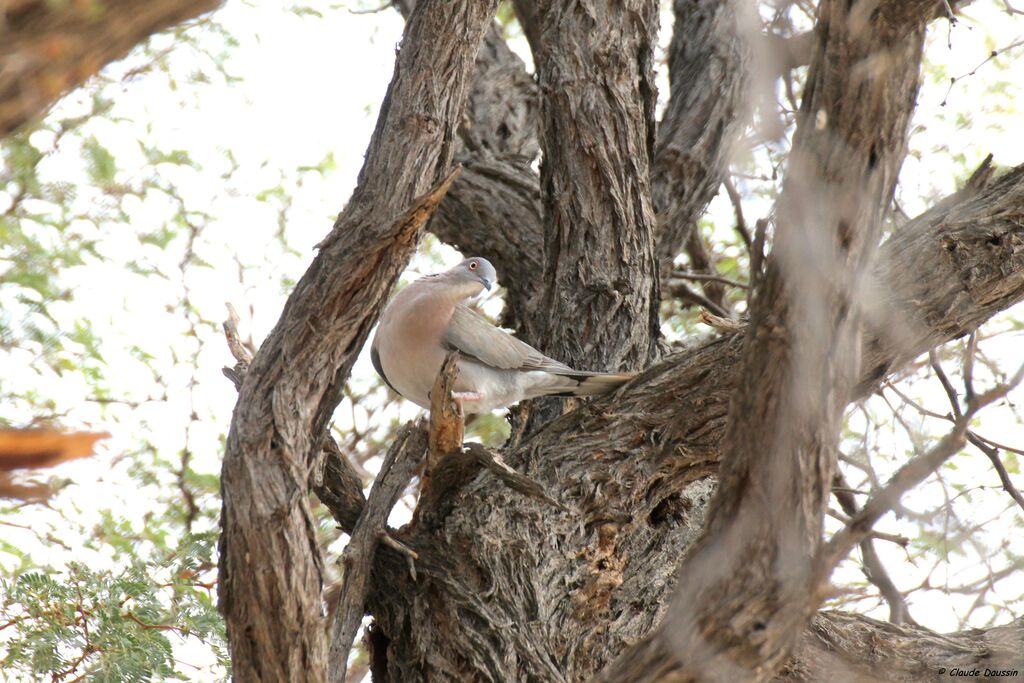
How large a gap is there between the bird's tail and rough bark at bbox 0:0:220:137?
11.3ft

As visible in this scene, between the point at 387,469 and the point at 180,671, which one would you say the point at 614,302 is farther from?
the point at 180,671

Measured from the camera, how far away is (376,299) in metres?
3.29

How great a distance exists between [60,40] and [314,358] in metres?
2.18

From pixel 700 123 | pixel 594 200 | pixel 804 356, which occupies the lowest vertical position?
pixel 804 356

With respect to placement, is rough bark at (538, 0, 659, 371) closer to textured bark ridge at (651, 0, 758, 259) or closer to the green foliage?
textured bark ridge at (651, 0, 758, 259)

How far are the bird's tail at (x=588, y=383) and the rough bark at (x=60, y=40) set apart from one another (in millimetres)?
3455

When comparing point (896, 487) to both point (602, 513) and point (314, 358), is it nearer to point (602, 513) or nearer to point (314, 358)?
point (314, 358)

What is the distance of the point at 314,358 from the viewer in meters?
3.17

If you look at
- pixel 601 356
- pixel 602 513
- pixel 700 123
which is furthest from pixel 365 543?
pixel 700 123

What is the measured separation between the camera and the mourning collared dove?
4.85 meters

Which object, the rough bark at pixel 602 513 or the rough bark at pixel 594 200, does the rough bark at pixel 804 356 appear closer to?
the rough bark at pixel 602 513

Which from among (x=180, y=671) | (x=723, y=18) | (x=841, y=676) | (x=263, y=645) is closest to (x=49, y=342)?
(x=180, y=671)

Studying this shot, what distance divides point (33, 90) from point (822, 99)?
191 cm

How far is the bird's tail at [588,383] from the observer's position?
4.48 meters
